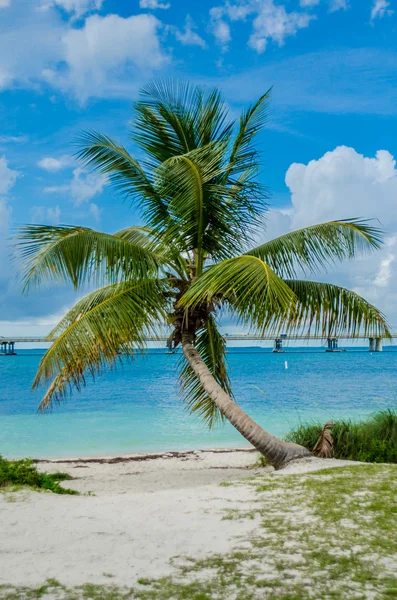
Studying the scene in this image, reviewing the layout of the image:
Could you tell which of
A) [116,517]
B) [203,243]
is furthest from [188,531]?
[203,243]

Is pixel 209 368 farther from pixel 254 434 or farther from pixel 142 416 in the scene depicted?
pixel 142 416

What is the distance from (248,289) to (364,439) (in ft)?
14.6

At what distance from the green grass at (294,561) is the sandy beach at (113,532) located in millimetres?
137

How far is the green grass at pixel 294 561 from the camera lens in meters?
3.83

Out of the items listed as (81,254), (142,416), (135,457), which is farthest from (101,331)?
(142,416)

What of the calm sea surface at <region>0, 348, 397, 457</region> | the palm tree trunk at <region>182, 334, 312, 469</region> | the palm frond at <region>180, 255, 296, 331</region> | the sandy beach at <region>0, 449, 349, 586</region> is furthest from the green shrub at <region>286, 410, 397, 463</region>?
the palm frond at <region>180, 255, 296, 331</region>

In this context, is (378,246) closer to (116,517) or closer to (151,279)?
(151,279)

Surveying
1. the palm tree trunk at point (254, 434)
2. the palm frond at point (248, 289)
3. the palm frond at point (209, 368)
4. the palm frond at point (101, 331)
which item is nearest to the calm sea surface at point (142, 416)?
the palm frond at point (101, 331)

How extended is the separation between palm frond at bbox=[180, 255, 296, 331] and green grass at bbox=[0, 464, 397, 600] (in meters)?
2.64

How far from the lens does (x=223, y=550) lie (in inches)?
184

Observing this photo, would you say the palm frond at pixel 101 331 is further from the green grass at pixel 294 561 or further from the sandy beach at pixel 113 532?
the green grass at pixel 294 561

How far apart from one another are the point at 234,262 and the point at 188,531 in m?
4.07

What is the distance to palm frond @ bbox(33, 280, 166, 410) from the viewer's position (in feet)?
27.9

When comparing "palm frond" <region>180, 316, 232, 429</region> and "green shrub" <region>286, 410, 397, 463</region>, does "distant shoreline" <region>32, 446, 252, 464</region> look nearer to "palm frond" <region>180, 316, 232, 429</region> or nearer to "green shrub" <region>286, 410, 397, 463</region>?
"green shrub" <region>286, 410, 397, 463</region>
